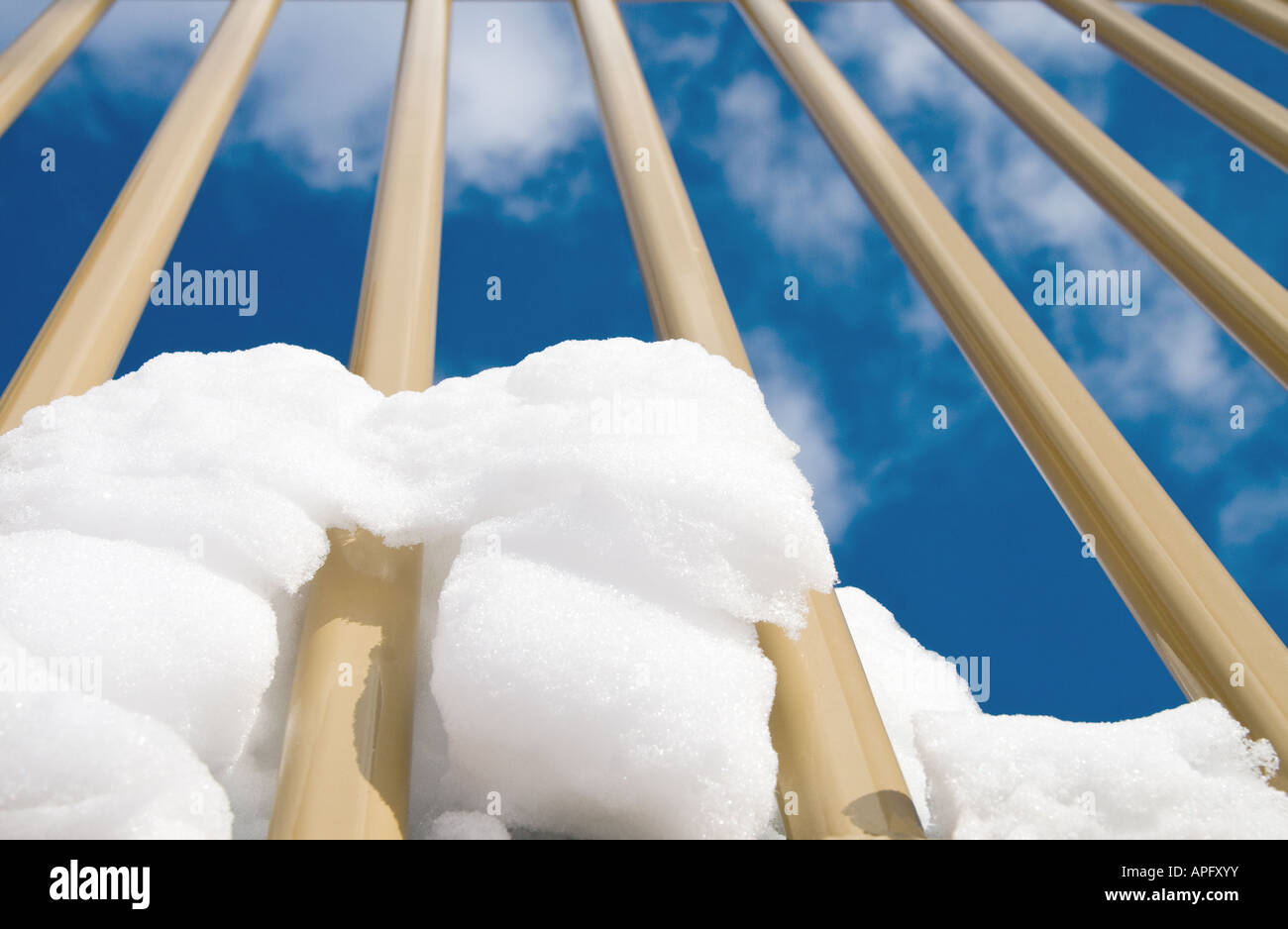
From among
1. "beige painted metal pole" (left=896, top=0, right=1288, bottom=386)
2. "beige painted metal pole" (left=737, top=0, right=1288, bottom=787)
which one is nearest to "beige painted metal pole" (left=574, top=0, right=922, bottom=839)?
"beige painted metal pole" (left=737, top=0, right=1288, bottom=787)

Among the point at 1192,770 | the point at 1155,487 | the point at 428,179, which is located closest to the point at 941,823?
the point at 1192,770

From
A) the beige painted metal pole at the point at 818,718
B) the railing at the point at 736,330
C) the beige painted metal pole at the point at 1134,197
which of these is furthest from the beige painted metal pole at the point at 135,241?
the beige painted metal pole at the point at 1134,197

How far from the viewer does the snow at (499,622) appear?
1.00 meters

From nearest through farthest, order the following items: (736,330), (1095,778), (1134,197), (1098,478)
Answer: (1095,778)
(1098,478)
(736,330)
(1134,197)

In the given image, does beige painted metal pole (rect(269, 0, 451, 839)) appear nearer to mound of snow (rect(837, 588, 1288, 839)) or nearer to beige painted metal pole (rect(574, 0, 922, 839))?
beige painted metal pole (rect(574, 0, 922, 839))

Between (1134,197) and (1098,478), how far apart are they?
142 cm

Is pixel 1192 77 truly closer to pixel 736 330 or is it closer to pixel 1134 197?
pixel 1134 197

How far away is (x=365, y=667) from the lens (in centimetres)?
Answer: 118

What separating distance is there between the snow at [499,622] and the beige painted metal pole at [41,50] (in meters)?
1.76

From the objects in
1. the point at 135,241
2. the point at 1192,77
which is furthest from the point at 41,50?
the point at 1192,77

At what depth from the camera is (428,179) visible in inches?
95.5

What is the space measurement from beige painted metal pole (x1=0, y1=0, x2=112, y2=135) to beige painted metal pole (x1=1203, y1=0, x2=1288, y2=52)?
4550 millimetres

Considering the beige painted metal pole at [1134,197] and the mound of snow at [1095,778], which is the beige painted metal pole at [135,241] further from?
the beige painted metal pole at [1134,197]
